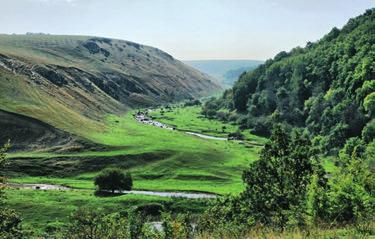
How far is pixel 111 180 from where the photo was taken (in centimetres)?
12194

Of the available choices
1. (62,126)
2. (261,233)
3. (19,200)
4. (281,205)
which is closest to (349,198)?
(281,205)

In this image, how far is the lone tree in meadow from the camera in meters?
121

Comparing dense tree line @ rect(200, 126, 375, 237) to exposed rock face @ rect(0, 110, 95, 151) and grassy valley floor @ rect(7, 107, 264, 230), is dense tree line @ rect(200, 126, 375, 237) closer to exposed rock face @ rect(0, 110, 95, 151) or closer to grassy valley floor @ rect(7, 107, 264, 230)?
grassy valley floor @ rect(7, 107, 264, 230)

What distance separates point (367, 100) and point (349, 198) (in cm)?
13014

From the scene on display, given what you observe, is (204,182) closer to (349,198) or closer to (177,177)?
(177,177)

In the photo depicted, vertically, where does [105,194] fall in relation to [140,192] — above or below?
above

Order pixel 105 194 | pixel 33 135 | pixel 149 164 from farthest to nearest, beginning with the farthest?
pixel 33 135, pixel 149 164, pixel 105 194

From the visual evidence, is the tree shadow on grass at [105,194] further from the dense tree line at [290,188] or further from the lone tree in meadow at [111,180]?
the dense tree line at [290,188]

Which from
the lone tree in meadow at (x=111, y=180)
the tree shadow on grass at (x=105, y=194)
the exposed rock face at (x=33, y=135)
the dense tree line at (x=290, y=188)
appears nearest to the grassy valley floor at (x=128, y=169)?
the tree shadow on grass at (x=105, y=194)

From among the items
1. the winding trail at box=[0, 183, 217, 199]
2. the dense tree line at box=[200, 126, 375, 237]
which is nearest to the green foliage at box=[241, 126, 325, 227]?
the dense tree line at box=[200, 126, 375, 237]

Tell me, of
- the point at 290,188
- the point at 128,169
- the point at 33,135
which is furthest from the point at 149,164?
the point at 290,188

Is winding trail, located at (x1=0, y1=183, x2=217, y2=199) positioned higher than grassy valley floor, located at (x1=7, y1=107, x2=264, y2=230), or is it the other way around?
grassy valley floor, located at (x1=7, y1=107, x2=264, y2=230)

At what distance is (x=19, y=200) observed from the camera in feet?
342

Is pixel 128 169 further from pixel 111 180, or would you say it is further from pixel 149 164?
pixel 111 180
